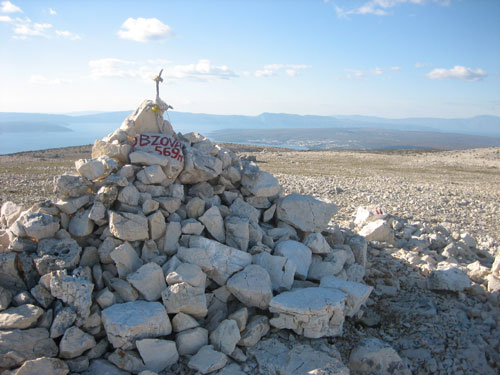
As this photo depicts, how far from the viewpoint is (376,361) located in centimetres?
569

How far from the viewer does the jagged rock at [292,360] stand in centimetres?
521

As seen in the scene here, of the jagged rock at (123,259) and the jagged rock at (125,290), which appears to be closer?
the jagged rock at (125,290)

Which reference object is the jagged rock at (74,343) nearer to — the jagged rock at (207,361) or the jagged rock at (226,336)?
the jagged rock at (207,361)

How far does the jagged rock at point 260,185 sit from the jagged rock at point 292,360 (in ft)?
12.2

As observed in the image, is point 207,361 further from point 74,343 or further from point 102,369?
point 74,343

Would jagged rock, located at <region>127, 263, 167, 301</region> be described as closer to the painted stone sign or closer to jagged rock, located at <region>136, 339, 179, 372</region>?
jagged rock, located at <region>136, 339, 179, 372</region>

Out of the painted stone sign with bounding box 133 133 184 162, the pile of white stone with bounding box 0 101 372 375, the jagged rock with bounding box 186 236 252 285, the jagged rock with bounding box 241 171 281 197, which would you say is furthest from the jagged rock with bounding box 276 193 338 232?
the painted stone sign with bounding box 133 133 184 162

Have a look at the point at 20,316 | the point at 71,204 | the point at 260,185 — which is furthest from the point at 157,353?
the point at 260,185

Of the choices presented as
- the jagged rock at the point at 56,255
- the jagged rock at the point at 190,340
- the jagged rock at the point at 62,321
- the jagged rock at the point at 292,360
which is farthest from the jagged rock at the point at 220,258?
the jagged rock at the point at 62,321

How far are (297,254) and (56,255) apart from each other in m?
4.45

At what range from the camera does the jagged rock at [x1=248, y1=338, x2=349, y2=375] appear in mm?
5215

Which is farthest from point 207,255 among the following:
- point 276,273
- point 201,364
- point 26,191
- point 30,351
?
point 26,191

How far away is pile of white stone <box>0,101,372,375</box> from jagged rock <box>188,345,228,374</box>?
0.06ft

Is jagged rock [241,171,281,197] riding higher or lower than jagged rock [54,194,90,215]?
higher
